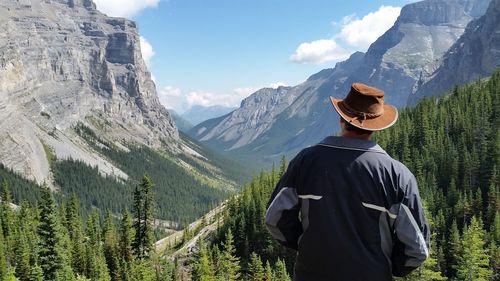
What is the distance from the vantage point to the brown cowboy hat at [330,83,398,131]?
648 centimetres

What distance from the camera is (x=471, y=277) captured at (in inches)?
2063

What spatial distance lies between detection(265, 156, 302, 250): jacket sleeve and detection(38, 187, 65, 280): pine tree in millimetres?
47848

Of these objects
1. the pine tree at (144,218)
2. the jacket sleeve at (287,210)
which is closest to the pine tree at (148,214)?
the pine tree at (144,218)

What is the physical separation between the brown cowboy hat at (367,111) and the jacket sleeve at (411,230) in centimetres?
94

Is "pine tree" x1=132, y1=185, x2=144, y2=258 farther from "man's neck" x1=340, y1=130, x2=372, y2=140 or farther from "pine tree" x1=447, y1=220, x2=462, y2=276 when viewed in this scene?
"man's neck" x1=340, y1=130, x2=372, y2=140

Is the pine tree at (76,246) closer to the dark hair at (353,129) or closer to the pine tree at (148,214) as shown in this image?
the pine tree at (148,214)

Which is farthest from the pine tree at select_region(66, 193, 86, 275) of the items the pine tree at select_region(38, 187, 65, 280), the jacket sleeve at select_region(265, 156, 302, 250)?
the jacket sleeve at select_region(265, 156, 302, 250)

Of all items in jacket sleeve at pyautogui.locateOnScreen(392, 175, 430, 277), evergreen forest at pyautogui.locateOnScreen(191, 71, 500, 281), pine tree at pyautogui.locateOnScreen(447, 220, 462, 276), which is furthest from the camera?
pine tree at pyautogui.locateOnScreen(447, 220, 462, 276)

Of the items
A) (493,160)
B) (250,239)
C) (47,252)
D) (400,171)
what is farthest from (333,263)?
(493,160)

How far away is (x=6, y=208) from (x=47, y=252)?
51964mm

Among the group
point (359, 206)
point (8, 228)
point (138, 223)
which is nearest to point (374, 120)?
point (359, 206)

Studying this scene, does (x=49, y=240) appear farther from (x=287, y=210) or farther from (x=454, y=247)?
(x=454, y=247)

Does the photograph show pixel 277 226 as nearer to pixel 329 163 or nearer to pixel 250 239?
pixel 329 163

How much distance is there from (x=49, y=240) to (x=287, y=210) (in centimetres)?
4980
